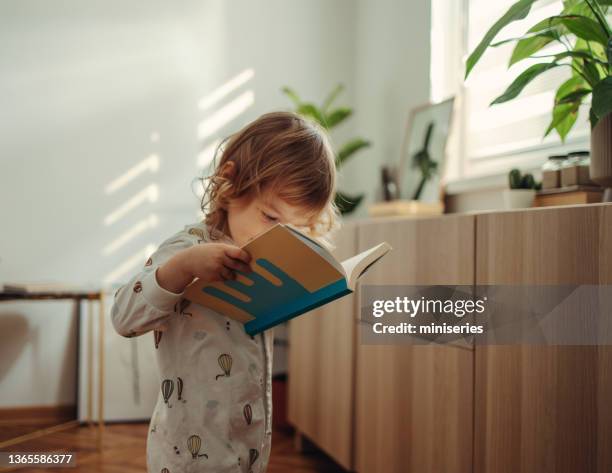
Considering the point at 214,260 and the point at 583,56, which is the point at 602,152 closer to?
the point at 583,56

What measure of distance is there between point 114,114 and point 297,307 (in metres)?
2.69

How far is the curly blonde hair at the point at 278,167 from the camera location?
1.10 metres

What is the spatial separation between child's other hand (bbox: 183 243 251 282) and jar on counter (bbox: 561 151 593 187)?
106 centimetres

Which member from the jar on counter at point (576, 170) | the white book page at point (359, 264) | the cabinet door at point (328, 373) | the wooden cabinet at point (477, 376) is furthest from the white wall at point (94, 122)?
the white book page at point (359, 264)

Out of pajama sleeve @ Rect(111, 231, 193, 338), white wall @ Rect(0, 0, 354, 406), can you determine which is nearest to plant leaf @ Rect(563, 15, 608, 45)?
pajama sleeve @ Rect(111, 231, 193, 338)

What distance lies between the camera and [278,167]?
43.2 inches

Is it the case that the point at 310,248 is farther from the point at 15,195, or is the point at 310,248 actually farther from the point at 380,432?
the point at 15,195

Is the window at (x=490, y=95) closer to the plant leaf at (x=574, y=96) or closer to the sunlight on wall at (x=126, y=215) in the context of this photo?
the plant leaf at (x=574, y=96)

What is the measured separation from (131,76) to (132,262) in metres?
0.96

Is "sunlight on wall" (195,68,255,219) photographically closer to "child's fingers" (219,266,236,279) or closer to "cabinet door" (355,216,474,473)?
"cabinet door" (355,216,474,473)

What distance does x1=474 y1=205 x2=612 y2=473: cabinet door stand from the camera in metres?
1.20

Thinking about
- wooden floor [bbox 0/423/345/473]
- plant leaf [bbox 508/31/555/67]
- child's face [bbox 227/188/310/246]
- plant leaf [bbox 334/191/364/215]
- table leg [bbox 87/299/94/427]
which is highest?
plant leaf [bbox 508/31/555/67]

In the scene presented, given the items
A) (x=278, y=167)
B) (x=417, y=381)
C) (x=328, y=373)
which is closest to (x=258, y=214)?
(x=278, y=167)

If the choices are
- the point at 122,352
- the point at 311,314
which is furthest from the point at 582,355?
the point at 122,352
